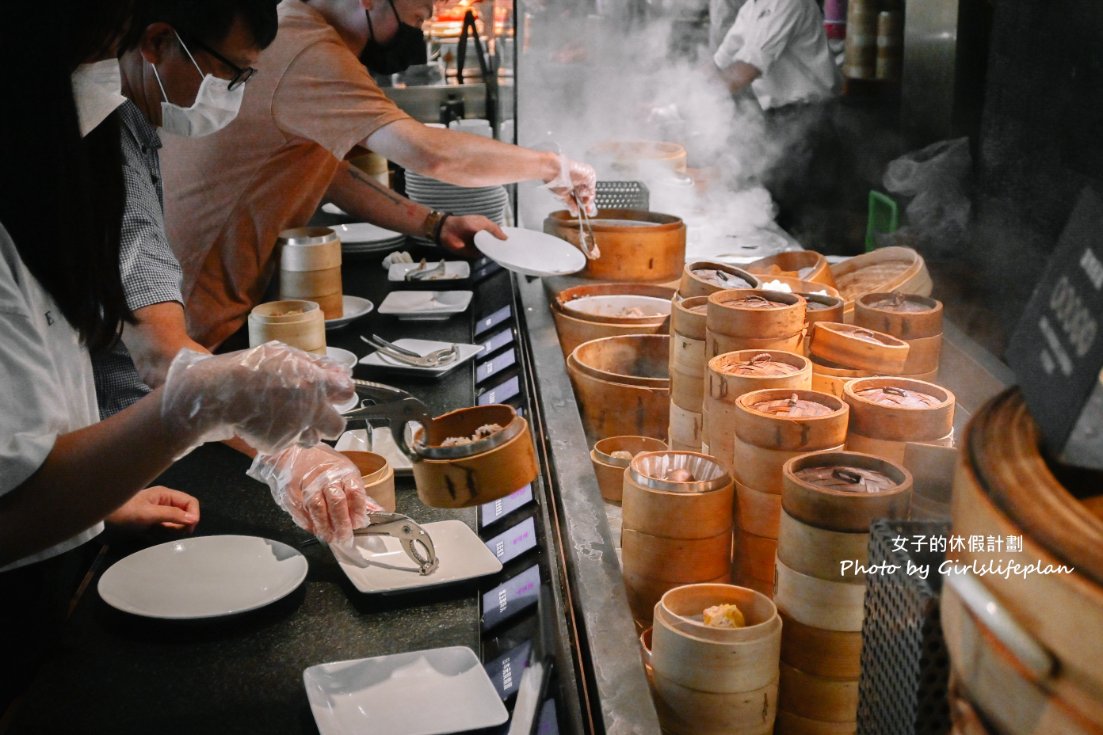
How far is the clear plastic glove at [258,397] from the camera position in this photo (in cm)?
138

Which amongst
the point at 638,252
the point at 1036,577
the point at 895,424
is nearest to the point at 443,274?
the point at 638,252

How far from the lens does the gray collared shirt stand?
6.77ft

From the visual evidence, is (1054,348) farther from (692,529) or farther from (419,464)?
(419,464)

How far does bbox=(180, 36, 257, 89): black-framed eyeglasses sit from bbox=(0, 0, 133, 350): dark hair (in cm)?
33

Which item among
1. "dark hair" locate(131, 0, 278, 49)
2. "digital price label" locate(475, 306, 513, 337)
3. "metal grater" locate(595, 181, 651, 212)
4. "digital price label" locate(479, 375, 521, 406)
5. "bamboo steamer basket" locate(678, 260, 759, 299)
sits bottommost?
"digital price label" locate(479, 375, 521, 406)

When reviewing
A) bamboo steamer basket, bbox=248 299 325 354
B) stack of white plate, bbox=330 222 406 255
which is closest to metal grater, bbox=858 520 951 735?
bamboo steamer basket, bbox=248 299 325 354

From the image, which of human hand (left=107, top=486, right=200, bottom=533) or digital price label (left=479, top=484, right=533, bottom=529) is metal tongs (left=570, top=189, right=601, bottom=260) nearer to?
digital price label (left=479, top=484, right=533, bottom=529)

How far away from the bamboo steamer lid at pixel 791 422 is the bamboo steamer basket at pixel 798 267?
31.9 inches

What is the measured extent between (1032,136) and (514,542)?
9.94ft

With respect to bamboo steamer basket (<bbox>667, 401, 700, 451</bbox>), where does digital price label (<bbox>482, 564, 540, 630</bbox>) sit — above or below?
below

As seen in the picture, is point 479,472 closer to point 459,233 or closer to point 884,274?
point 884,274

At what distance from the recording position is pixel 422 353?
9.29 ft

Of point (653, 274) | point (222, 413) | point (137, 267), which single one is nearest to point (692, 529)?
point (222, 413)

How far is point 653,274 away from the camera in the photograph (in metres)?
2.89
